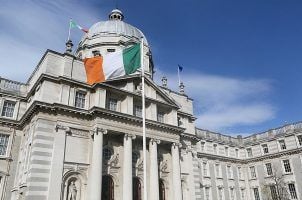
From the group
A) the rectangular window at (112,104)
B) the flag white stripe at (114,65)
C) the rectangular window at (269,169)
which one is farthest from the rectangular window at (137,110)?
the rectangular window at (269,169)

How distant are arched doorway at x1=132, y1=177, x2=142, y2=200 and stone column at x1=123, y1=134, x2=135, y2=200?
2.86 m

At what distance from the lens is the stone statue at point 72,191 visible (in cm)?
2916

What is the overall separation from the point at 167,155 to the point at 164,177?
288cm

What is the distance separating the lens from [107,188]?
104ft

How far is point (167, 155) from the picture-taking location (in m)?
38.4

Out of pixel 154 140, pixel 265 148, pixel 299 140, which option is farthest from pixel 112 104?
pixel 265 148

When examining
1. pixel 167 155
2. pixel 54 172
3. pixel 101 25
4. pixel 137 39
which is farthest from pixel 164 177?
pixel 101 25

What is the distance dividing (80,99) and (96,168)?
8.16m

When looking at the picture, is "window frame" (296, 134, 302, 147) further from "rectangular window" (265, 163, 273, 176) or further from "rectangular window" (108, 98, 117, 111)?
"rectangular window" (108, 98, 117, 111)

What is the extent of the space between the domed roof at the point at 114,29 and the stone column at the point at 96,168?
24.9 m

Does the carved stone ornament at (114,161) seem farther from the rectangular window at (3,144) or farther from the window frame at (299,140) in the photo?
the window frame at (299,140)

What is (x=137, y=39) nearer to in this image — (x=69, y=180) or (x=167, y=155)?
(x=167, y=155)

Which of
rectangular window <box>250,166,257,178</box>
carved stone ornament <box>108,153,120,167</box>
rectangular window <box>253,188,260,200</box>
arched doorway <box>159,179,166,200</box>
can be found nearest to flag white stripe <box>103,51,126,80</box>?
carved stone ornament <box>108,153,120,167</box>

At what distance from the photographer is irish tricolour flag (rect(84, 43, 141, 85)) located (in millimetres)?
29125
